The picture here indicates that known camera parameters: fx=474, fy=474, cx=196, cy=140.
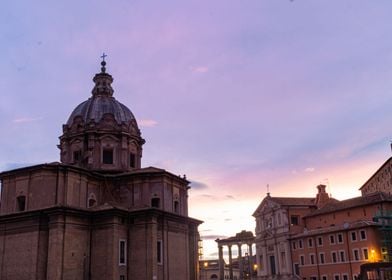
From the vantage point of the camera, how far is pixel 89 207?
39.2m

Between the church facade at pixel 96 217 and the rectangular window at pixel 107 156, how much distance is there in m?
0.10

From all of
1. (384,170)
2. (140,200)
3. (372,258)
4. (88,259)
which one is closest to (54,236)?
(88,259)

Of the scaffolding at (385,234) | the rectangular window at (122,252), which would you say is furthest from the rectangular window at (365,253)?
the rectangular window at (122,252)

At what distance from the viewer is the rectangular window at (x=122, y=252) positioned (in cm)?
3681

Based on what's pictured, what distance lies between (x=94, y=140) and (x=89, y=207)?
764cm

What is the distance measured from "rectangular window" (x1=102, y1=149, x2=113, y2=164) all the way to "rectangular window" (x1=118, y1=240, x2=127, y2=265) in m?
9.43

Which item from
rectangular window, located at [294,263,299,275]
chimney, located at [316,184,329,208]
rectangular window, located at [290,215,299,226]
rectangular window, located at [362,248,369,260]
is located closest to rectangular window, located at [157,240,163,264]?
rectangular window, located at [362,248,369,260]

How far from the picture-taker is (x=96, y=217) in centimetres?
3734

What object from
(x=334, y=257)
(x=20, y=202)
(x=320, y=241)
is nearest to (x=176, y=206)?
(x=20, y=202)

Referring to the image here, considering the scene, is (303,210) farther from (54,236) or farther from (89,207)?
(54,236)

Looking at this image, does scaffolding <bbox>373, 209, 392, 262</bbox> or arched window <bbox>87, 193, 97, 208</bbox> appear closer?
arched window <bbox>87, 193, 97, 208</bbox>

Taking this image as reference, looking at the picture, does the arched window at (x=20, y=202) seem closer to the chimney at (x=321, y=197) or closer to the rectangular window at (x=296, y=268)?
the rectangular window at (x=296, y=268)

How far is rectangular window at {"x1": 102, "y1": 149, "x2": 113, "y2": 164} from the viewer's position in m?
44.2

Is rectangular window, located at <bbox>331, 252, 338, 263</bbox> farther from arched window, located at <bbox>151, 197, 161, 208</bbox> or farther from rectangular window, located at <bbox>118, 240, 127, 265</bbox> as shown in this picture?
rectangular window, located at <bbox>118, 240, 127, 265</bbox>
